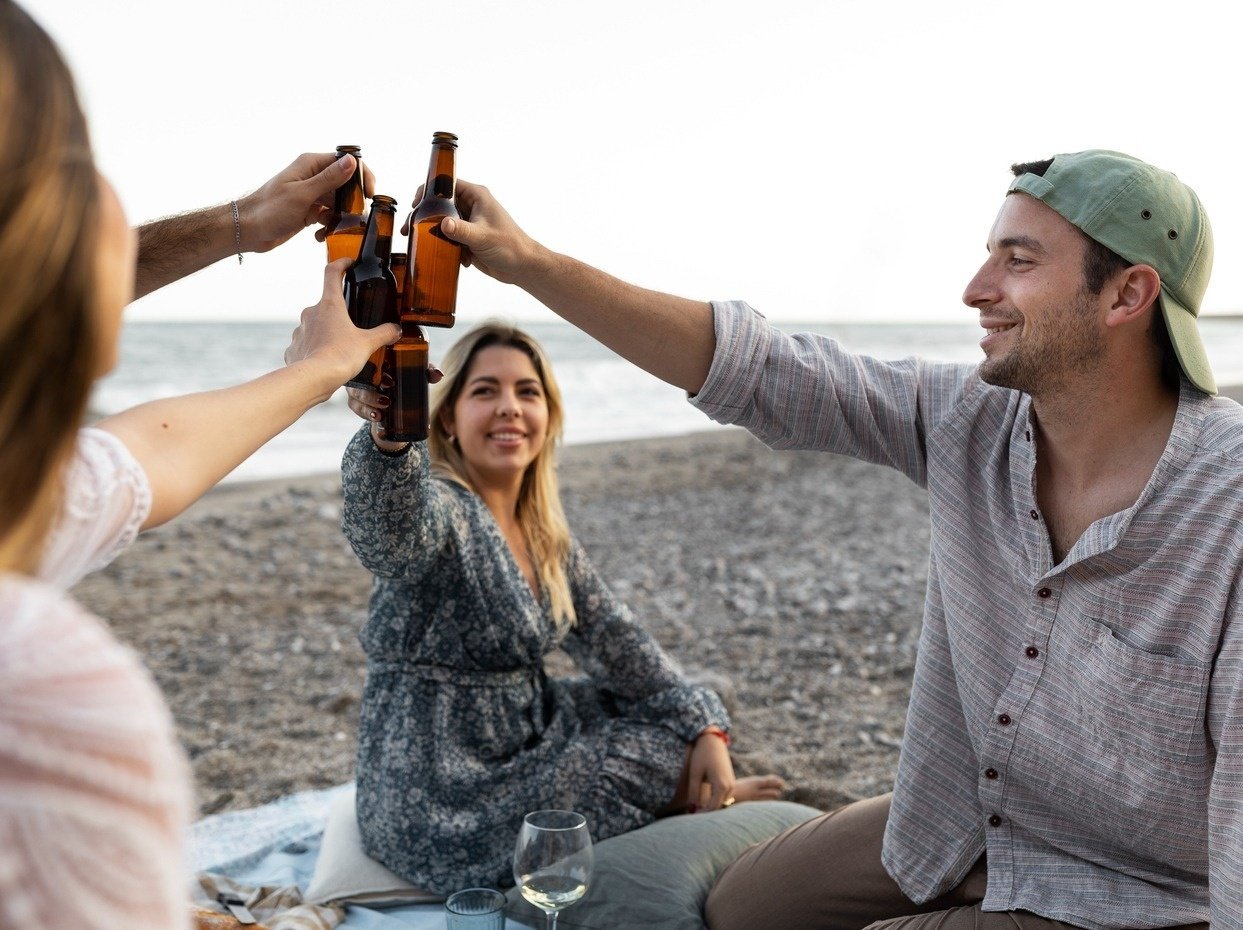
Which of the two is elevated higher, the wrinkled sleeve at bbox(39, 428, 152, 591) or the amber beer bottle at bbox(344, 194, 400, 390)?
the amber beer bottle at bbox(344, 194, 400, 390)

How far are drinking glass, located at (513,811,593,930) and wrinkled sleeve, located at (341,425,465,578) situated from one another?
4.03 feet

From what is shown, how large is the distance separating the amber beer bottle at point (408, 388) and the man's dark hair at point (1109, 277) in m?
1.86

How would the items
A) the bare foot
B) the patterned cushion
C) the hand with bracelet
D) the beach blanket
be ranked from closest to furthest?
the patterned cushion
the beach blanket
the hand with bracelet
the bare foot

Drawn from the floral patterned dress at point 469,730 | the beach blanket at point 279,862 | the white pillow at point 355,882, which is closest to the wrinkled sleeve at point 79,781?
the floral patterned dress at point 469,730

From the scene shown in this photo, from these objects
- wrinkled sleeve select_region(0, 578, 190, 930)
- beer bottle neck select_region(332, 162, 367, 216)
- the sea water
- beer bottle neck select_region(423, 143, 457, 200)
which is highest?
beer bottle neck select_region(423, 143, 457, 200)

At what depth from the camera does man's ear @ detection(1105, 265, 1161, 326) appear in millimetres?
3139

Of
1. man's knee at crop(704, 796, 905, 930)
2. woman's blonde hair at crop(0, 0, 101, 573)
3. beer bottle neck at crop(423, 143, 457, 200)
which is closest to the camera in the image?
woman's blonde hair at crop(0, 0, 101, 573)

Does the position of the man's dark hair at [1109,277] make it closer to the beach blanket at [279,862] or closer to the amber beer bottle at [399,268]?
the amber beer bottle at [399,268]

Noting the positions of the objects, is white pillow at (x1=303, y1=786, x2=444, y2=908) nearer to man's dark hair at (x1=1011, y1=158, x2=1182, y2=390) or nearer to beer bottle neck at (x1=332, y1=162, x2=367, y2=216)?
beer bottle neck at (x1=332, y1=162, x2=367, y2=216)

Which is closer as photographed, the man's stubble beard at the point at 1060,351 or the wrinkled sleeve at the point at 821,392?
the man's stubble beard at the point at 1060,351

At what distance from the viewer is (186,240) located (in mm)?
3117

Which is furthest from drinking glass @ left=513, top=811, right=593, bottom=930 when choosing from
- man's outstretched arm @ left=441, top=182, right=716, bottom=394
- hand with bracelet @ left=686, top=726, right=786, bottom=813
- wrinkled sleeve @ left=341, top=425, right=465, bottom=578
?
hand with bracelet @ left=686, top=726, right=786, bottom=813

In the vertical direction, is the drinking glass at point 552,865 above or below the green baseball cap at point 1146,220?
below

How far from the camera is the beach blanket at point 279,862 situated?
12.9 ft
